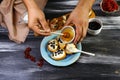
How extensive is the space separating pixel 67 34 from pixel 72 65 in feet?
0.53

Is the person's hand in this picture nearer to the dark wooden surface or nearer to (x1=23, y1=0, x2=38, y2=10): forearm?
(x1=23, y1=0, x2=38, y2=10): forearm

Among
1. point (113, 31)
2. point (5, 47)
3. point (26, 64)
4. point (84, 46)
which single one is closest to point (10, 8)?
point (5, 47)

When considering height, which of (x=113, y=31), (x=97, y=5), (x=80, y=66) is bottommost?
(x=80, y=66)

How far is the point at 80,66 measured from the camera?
1200mm

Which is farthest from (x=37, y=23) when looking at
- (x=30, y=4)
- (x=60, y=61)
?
(x=60, y=61)

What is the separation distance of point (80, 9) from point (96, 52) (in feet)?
0.84

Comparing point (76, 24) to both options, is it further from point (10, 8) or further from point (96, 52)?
point (10, 8)

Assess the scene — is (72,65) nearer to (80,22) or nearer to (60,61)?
(60,61)

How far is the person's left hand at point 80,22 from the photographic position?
42.6 inches

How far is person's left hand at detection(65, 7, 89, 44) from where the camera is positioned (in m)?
1.08

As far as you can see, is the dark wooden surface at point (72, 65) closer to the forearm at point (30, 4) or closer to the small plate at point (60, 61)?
the small plate at point (60, 61)

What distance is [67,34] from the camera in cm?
115

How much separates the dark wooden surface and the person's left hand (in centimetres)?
17

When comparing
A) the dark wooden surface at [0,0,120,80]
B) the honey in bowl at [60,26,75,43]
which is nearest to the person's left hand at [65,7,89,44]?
the honey in bowl at [60,26,75,43]
